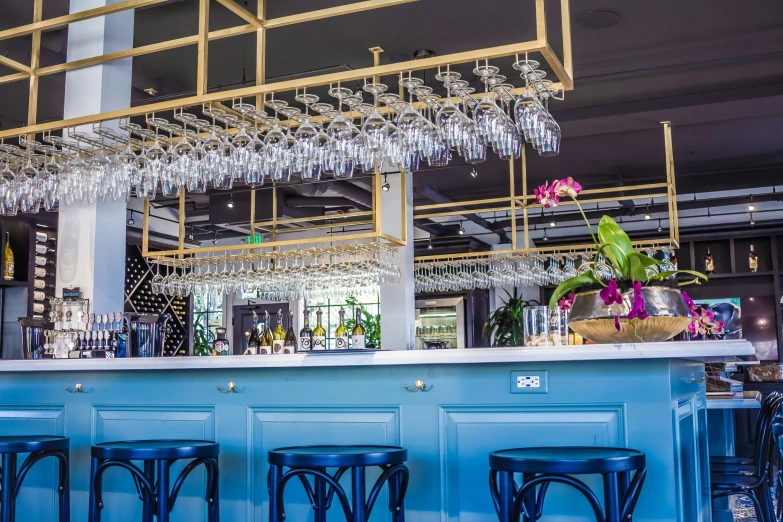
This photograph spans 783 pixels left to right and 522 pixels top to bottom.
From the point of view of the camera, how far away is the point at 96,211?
474cm

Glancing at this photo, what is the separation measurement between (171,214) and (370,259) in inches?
257

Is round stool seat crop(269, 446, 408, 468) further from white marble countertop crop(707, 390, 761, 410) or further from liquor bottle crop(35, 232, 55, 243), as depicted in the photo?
liquor bottle crop(35, 232, 55, 243)

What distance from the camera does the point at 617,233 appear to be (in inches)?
120

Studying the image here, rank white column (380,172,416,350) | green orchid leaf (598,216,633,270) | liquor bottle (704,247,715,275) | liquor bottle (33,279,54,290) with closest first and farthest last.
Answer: green orchid leaf (598,216,633,270) → white column (380,172,416,350) → liquor bottle (33,279,54,290) → liquor bottle (704,247,715,275)

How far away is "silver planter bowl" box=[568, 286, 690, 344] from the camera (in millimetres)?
2885

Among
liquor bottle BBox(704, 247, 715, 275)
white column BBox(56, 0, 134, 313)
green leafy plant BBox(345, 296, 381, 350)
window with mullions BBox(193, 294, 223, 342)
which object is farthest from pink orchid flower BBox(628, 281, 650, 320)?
window with mullions BBox(193, 294, 223, 342)

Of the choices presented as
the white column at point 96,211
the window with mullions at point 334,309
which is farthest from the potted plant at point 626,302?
the window with mullions at point 334,309

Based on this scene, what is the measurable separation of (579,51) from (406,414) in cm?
359

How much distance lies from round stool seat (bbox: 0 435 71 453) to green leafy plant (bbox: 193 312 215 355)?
8.50m

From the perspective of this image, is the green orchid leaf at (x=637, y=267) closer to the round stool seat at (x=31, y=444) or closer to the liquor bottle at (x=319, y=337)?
the round stool seat at (x=31, y=444)

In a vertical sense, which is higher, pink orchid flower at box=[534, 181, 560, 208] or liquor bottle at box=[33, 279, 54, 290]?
liquor bottle at box=[33, 279, 54, 290]

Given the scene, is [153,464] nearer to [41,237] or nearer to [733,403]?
[733,403]

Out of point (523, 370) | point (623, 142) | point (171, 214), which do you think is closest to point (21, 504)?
point (523, 370)

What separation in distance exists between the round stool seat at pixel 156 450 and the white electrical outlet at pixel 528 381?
114 centimetres
